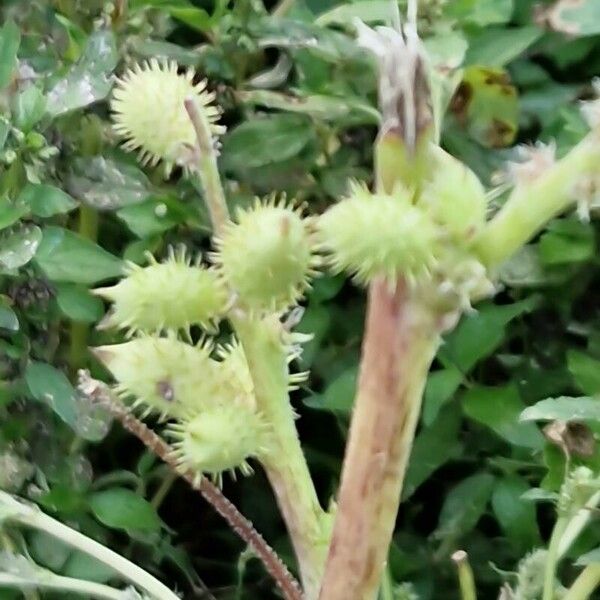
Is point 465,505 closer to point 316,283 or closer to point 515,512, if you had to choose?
point 515,512

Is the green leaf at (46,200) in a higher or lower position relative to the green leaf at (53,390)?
higher

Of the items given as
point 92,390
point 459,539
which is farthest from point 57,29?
point 459,539

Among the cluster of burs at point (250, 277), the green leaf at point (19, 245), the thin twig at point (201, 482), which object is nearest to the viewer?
the cluster of burs at point (250, 277)

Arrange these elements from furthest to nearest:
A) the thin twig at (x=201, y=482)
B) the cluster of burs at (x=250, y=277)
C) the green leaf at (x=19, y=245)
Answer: the green leaf at (x=19, y=245) → the thin twig at (x=201, y=482) → the cluster of burs at (x=250, y=277)

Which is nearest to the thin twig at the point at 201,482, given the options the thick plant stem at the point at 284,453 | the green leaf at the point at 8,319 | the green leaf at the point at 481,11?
the thick plant stem at the point at 284,453

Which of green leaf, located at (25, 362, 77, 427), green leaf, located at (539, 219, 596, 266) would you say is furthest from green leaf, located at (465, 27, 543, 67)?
green leaf, located at (25, 362, 77, 427)

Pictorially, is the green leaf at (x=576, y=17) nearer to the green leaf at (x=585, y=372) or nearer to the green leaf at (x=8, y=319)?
the green leaf at (x=585, y=372)

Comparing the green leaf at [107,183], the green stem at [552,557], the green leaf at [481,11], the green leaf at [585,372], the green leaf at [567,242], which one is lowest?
the green stem at [552,557]

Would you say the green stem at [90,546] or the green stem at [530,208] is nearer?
the green stem at [530,208]
